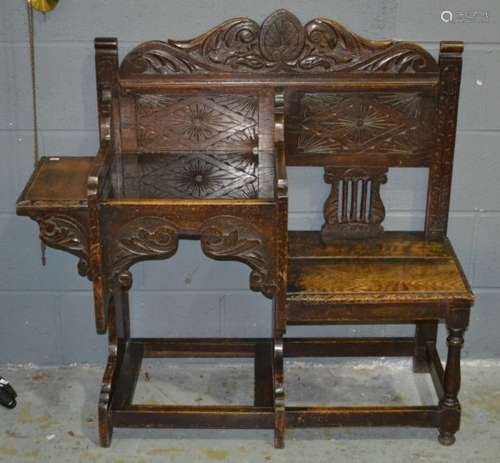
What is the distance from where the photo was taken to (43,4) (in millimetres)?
2543

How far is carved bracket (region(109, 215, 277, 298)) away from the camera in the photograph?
2.30 m

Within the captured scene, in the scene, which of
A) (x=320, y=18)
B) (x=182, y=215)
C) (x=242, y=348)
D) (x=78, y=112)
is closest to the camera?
(x=182, y=215)

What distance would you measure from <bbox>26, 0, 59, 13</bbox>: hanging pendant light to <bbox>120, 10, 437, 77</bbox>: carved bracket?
264 mm

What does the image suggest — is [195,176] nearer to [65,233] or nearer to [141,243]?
[141,243]

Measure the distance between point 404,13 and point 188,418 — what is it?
53.6 inches

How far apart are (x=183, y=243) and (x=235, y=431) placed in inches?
24.9

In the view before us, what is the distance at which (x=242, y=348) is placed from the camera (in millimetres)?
2918

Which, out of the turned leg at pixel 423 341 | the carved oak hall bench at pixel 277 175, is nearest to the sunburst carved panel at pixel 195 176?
the carved oak hall bench at pixel 277 175

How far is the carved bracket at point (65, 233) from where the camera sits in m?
2.33

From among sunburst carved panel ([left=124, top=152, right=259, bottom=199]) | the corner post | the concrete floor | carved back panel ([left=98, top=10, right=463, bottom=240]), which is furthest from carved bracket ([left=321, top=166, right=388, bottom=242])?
the concrete floor

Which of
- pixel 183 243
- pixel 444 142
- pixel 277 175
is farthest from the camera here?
pixel 183 243

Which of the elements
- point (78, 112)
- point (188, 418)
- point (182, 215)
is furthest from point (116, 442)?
point (78, 112)

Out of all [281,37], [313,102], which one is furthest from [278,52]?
[313,102]

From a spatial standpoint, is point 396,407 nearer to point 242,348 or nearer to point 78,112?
point 242,348
